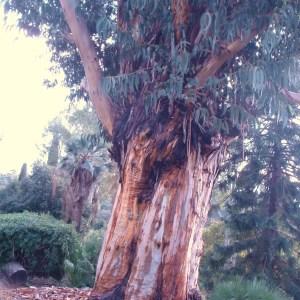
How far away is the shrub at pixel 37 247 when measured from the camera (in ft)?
36.9

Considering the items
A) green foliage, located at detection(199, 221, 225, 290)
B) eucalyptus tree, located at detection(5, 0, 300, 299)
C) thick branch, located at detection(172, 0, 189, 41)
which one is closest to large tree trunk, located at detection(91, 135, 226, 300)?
eucalyptus tree, located at detection(5, 0, 300, 299)

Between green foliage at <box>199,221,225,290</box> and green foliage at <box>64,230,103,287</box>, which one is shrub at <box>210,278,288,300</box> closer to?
green foliage at <box>64,230,103,287</box>

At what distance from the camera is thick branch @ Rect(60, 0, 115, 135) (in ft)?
26.9

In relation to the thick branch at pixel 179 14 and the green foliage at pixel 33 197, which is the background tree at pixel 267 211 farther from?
the thick branch at pixel 179 14

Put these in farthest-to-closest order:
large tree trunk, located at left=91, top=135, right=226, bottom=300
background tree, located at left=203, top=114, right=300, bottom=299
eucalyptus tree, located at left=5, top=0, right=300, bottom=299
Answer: background tree, located at left=203, top=114, right=300, bottom=299 → large tree trunk, located at left=91, top=135, right=226, bottom=300 → eucalyptus tree, located at left=5, top=0, right=300, bottom=299

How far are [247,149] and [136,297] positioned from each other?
9125mm

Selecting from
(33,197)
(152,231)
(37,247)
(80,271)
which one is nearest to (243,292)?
(152,231)

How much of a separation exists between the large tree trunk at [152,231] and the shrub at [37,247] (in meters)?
3.72

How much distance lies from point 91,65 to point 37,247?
509 centimetres

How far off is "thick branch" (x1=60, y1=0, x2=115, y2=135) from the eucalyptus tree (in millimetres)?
19

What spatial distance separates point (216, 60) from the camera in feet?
24.6

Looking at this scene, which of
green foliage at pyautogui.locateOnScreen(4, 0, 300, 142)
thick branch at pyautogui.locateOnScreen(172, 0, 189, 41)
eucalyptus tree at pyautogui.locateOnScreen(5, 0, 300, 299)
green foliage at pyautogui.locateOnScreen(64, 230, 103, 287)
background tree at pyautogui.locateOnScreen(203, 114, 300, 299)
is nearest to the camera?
green foliage at pyautogui.locateOnScreen(4, 0, 300, 142)

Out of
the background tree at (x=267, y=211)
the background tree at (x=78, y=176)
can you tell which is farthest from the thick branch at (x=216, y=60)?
the background tree at (x=78, y=176)

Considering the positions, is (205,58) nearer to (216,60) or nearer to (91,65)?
(216,60)
